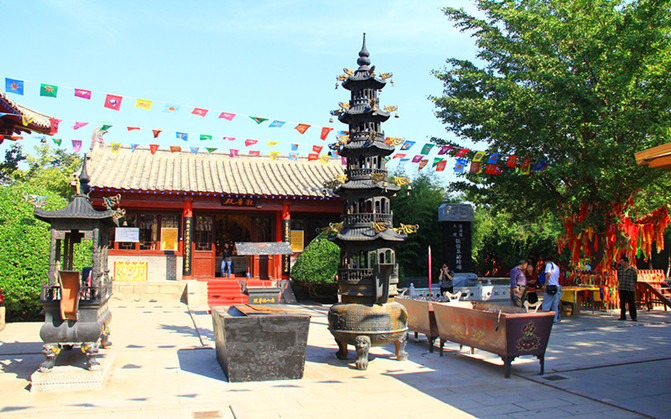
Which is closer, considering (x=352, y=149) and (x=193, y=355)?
(x=193, y=355)

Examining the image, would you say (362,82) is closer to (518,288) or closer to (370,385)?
(518,288)

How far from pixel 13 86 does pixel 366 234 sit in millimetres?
8024

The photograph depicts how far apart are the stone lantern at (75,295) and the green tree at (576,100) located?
10.7 metres

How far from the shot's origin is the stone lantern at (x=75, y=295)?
6.94m

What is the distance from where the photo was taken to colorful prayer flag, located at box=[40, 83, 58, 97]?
10.9 metres

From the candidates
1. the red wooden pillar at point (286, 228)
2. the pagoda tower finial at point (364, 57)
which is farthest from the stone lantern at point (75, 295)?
the red wooden pillar at point (286, 228)

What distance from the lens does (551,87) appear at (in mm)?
13445

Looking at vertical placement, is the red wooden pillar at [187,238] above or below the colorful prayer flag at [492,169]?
below

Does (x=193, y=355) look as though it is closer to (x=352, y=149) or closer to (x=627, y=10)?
(x=352, y=149)

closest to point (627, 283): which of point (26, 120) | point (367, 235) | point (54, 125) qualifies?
point (367, 235)

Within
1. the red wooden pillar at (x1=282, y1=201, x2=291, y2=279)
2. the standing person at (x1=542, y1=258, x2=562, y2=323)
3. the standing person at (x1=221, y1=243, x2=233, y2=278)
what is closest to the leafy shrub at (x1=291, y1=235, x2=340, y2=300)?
the red wooden pillar at (x1=282, y1=201, x2=291, y2=279)

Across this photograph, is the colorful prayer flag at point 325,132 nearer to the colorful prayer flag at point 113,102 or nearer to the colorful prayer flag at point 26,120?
the colorful prayer flag at point 113,102

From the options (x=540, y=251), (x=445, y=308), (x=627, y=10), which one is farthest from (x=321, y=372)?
(x=540, y=251)

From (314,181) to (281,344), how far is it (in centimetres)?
1426
